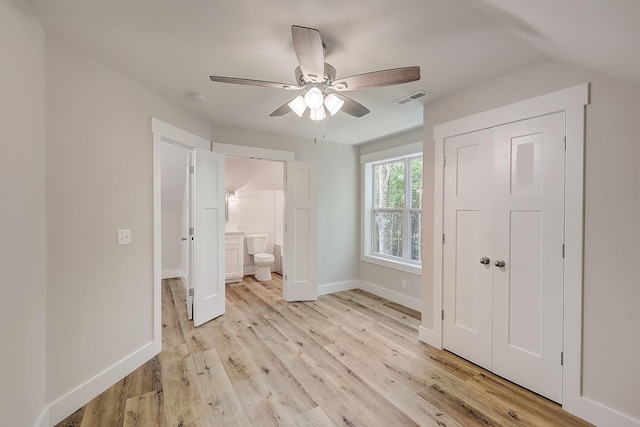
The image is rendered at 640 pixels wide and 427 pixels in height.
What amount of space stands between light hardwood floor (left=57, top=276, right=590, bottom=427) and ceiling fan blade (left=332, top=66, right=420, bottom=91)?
205 cm

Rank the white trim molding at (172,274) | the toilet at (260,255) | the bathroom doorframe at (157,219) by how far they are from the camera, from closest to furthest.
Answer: the bathroom doorframe at (157,219), the toilet at (260,255), the white trim molding at (172,274)

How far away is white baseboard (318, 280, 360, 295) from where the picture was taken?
441cm

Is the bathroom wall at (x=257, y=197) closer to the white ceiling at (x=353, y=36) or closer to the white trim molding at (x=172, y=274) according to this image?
the white trim molding at (x=172, y=274)

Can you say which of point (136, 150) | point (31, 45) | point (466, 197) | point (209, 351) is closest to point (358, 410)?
point (209, 351)

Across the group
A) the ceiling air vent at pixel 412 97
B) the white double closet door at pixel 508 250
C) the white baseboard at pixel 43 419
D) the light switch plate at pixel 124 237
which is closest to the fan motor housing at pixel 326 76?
the ceiling air vent at pixel 412 97

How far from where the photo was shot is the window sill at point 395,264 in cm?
376

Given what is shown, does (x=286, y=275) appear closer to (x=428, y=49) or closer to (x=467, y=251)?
(x=467, y=251)

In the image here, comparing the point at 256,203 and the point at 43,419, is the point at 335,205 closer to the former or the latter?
the point at 256,203

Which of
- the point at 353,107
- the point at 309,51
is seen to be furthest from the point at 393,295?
the point at 309,51

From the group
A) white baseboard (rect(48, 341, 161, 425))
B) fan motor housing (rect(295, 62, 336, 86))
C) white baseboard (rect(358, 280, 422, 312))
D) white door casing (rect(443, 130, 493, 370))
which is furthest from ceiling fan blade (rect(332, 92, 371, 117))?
white baseboard (rect(358, 280, 422, 312))

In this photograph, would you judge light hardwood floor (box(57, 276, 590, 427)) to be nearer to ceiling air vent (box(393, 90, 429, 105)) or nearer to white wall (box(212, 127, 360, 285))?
white wall (box(212, 127, 360, 285))

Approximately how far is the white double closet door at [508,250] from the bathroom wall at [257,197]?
3.47 m

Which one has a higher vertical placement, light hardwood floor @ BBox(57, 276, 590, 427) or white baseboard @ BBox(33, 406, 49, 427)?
white baseboard @ BBox(33, 406, 49, 427)

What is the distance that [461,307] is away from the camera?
8.37 ft
